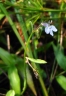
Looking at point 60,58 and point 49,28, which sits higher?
point 49,28

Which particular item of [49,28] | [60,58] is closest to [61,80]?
[60,58]

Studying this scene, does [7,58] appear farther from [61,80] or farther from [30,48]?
[61,80]

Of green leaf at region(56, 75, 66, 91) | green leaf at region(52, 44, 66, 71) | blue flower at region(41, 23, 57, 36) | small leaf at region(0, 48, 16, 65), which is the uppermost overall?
blue flower at region(41, 23, 57, 36)

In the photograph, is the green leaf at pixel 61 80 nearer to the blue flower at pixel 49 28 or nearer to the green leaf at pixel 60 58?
the green leaf at pixel 60 58

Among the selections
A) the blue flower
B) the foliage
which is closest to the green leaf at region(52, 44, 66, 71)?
the foliage

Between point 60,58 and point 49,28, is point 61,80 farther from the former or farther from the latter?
point 49,28

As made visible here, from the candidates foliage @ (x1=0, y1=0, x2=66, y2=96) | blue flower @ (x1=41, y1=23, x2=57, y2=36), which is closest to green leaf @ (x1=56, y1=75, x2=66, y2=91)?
foliage @ (x1=0, y1=0, x2=66, y2=96)

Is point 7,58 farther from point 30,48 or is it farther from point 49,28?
point 49,28

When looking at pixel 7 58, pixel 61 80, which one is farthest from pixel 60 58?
pixel 7 58

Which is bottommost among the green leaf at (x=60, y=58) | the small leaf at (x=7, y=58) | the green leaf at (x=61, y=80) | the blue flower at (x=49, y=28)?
the green leaf at (x=61, y=80)

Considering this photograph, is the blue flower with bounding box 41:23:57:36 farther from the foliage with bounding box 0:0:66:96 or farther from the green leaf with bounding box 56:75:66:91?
the green leaf with bounding box 56:75:66:91

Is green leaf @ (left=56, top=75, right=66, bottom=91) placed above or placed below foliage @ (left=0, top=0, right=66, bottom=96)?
below

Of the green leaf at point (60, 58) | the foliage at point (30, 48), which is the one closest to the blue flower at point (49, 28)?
the foliage at point (30, 48)
